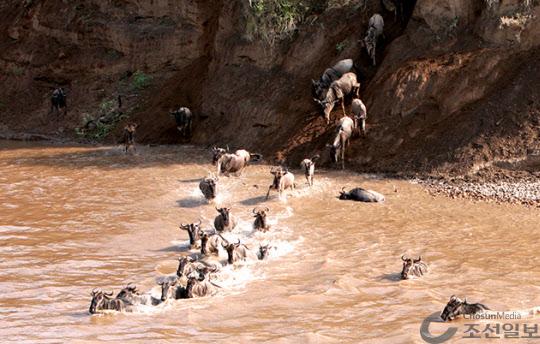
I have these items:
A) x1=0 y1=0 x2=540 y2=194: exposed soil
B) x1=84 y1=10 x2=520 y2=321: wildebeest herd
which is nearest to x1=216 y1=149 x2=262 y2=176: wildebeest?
x1=84 y1=10 x2=520 y2=321: wildebeest herd

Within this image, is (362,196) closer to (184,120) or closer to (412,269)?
(412,269)

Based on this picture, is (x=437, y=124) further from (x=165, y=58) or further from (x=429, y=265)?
(x=165, y=58)

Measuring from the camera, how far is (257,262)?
1183 centimetres

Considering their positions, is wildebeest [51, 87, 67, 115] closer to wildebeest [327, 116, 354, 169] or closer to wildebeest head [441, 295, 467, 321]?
wildebeest [327, 116, 354, 169]

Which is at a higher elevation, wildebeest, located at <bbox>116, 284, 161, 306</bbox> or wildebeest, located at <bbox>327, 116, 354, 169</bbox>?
wildebeest, located at <bbox>327, 116, 354, 169</bbox>

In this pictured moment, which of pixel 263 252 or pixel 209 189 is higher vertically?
pixel 209 189

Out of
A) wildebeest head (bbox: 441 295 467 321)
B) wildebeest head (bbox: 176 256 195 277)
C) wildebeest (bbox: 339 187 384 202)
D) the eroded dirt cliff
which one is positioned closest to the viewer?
wildebeest head (bbox: 441 295 467 321)

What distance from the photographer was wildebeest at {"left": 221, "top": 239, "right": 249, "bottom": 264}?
38.3 feet

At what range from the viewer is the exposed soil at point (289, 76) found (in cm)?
1792

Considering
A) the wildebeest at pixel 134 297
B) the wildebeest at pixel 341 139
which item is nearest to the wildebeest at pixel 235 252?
the wildebeest at pixel 134 297

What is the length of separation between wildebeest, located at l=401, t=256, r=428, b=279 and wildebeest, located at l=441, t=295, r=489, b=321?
5.96 feet

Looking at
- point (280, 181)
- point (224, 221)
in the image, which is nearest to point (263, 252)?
point (224, 221)

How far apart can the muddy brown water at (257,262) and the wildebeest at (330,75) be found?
372cm

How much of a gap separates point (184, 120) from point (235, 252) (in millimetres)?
13815
